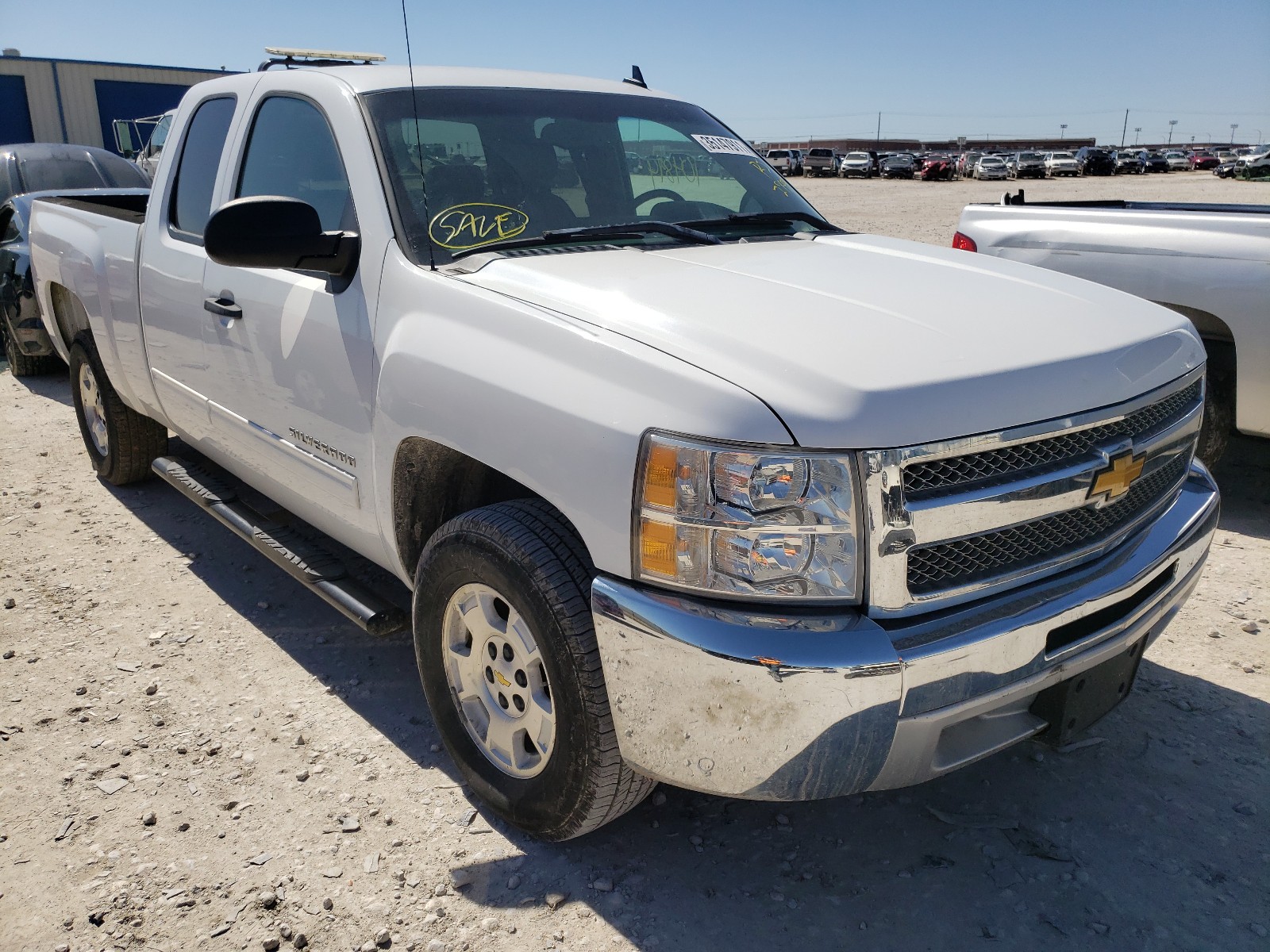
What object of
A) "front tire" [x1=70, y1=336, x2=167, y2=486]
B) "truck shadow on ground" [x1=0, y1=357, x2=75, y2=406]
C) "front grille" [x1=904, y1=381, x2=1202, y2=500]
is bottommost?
"truck shadow on ground" [x1=0, y1=357, x2=75, y2=406]

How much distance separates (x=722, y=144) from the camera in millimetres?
3686

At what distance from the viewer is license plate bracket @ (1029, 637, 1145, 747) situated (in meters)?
2.27

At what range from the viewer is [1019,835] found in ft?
8.48

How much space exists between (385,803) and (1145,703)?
2380 millimetres

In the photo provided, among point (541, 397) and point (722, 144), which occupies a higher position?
point (722, 144)

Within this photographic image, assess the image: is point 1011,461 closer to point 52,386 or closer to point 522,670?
point 522,670

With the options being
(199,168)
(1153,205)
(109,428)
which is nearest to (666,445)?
(199,168)

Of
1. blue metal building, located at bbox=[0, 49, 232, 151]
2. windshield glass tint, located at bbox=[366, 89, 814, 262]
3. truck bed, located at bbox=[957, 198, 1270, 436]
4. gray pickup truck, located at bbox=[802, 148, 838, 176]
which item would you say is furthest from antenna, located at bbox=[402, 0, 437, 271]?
gray pickup truck, located at bbox=[802, 148, 838, 176]

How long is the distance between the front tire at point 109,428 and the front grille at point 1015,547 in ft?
13.8

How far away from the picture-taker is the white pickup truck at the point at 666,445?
190cm

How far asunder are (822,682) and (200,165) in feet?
10.6

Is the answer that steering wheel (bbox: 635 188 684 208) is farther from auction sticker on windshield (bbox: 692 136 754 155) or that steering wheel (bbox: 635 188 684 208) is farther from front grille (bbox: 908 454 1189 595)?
front grille (bbox: 908 454 1189 595)

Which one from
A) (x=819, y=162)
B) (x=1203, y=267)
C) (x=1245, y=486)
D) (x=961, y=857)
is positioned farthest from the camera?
(x=819, y=162)

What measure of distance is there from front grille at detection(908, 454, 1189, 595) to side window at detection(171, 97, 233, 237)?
116 inches
